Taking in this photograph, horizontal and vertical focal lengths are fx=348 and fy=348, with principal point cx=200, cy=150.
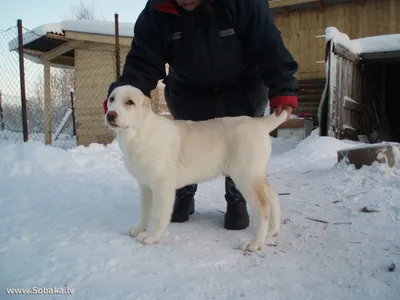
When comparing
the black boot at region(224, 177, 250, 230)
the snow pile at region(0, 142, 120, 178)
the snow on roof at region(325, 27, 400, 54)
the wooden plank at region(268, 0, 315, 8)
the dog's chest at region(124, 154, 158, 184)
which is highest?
the wooden plank at region(268, 0, 315, 8)

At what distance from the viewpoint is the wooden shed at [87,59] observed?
10.2 m

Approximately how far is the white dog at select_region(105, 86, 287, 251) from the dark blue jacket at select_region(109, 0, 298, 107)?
0.40 m

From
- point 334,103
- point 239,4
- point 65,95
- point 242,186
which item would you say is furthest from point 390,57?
point 65,95

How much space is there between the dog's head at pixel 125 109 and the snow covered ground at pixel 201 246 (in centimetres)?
83

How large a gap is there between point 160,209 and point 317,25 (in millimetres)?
12709

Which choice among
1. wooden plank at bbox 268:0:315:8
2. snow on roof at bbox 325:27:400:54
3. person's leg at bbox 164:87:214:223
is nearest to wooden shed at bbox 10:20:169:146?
snow on roof at bbox 325:27:400:54

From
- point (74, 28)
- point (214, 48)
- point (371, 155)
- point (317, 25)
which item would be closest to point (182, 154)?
point (214, 48)

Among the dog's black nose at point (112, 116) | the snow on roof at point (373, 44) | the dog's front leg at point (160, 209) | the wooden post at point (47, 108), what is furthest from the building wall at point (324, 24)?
the dog's black nose at point (112, 116)

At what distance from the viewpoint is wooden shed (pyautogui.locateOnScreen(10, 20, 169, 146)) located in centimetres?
1017

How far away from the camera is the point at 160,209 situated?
8.25 feet

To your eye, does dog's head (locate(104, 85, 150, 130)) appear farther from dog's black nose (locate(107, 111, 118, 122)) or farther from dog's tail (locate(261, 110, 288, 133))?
dog's tail (locate(261, 110, 288, 133))

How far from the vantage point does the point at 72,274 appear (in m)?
1.92

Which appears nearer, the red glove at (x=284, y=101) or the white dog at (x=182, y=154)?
the white dog at (x=182, y=154)

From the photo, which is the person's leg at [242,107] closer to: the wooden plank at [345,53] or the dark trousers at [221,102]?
the dark trousers at [221,102]
